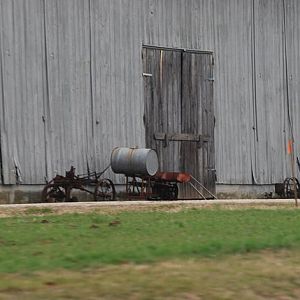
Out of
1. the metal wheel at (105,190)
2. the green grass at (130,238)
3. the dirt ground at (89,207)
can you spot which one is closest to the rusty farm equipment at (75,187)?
the metal wheel at (105,190)

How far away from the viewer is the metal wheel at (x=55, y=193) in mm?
18697

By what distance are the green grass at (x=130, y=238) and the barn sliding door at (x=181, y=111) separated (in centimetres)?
902

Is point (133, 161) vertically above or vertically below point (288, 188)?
above

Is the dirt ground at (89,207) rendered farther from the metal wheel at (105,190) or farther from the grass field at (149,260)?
the grass field at (149,260)

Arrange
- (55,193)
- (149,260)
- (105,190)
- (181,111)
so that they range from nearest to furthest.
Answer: (149,260)
(55,193)
(105,190)
(181,111)

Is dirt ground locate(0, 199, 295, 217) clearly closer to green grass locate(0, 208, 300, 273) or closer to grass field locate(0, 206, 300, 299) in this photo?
green grass locate(0, 208, 300, 273)

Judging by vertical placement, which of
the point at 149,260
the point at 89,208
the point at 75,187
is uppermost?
the point at 75,187

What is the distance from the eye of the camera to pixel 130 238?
29.5ft

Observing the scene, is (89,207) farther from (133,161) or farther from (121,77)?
(121,77)

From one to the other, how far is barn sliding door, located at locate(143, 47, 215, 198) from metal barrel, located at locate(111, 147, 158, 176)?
1.49 meters

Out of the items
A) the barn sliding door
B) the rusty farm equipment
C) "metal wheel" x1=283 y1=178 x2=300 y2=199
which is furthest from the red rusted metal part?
"metal wheel" x1=283 y1=178 x2=300 y2=199

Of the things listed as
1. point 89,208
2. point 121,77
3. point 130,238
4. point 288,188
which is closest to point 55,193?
point 89,208

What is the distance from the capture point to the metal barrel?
19.7 metres

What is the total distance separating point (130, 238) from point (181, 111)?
1353 centimetres
